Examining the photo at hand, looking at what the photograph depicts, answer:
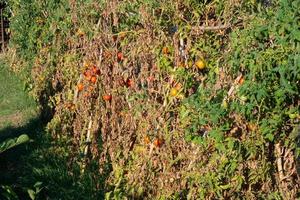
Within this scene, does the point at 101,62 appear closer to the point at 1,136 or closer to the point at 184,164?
the point at 184,164

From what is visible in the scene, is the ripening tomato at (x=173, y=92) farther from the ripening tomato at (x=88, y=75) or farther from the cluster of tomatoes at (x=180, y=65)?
the ripening tomato at (x=88, y=75)

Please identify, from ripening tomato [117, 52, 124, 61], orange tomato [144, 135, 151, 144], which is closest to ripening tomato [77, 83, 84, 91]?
ripening tomato [117, 52, 124, 61]

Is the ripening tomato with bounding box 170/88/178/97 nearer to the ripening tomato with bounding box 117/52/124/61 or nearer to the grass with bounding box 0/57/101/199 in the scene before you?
the ripening tomato with bounding box 117/52/124/61

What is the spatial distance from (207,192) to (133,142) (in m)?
1.02

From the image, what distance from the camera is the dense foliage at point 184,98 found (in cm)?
332

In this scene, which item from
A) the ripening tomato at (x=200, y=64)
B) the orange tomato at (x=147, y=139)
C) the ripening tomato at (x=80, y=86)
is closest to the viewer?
the ripening tomato at (x=200, y=64)

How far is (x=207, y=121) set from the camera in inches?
143

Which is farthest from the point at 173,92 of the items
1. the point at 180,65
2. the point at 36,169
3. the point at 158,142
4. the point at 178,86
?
the point at 36,169

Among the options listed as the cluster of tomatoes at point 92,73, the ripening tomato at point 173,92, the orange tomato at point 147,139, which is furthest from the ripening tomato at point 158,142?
the cluster of tomatoes at point 92,73

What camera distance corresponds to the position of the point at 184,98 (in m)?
3.96

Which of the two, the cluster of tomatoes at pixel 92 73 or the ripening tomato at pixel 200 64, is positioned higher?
the ripening tomato at pixel 200 64

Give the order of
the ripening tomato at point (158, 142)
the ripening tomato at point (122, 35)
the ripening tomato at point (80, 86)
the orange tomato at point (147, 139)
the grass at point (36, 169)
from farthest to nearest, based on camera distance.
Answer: the ripening tomato at point (80, 86), the grass at point (36, 169), the ripening tomato at point (122, 35), the orange tomato at point (147, 139), the ripening tomato at point (158, 142)

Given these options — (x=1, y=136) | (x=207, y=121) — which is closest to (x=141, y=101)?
(x=207, y=121)

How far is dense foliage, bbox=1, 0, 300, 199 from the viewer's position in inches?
131
